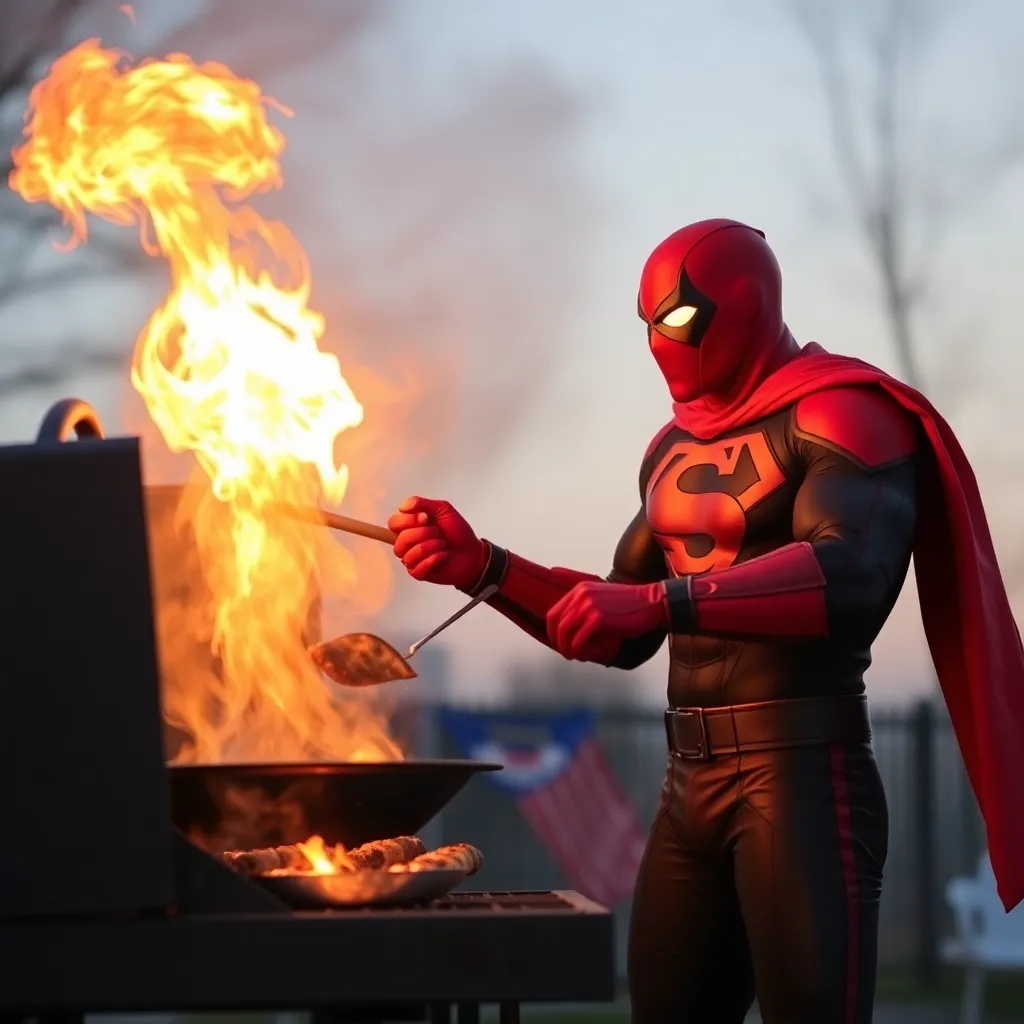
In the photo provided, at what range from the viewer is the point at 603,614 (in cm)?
215

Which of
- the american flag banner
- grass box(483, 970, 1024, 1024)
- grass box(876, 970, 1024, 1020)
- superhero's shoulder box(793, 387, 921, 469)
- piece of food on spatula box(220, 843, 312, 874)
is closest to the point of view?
piece of food on spatula box(220, 843, 312, 874)

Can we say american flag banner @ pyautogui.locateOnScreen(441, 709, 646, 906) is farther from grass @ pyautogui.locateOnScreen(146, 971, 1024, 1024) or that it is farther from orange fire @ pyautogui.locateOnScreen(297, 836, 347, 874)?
orange fire @ pyautogui.locateOnScreen(297, 836, 347, 874)

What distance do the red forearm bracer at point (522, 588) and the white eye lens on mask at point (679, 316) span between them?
482mm

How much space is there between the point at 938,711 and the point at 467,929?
7.56m

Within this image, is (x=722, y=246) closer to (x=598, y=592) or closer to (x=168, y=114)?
(x=598, y=592)

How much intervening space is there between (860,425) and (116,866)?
1.29 metres

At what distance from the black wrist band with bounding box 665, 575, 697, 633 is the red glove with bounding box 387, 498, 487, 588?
2.00 feet

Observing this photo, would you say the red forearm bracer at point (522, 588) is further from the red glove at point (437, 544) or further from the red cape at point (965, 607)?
the red cape at point (965, 607)

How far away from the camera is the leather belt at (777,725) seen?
2457 mm

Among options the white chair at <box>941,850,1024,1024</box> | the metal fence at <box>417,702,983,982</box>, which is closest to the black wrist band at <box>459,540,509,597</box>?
the white chair at <box>941,850,1024,1024</box>

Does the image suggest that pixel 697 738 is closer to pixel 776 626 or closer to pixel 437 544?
pixel 776 626

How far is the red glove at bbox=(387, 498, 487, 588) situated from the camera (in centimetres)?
275

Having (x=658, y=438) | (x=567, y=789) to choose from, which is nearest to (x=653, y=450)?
(x=658, y=438)

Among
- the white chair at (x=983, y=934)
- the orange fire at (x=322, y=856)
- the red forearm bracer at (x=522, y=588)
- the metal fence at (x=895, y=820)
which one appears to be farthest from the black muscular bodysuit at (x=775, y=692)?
the metal fence at (x=895, y=820)
